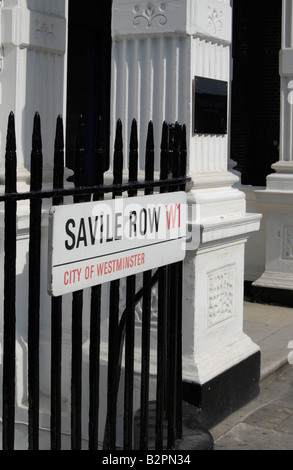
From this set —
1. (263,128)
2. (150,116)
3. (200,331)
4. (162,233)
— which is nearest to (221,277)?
(200,331)

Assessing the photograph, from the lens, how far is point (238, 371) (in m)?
5.26

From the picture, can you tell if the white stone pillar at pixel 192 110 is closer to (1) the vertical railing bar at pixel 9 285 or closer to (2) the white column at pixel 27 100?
(2) the white column at pixel 27 100

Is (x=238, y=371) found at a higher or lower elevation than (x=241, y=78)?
lower

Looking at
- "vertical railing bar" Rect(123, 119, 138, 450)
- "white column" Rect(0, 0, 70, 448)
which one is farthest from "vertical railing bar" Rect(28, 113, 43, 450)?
"white column" Rect(0, 0, 70, 448)

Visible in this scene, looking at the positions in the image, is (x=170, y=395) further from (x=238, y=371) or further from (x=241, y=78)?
(x=241, y=78)

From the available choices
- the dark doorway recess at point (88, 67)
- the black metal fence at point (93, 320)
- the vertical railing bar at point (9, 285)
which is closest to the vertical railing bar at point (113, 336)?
the black metal fence at point (93, 320)

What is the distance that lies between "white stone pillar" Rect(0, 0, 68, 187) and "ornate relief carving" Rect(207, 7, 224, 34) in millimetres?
1018

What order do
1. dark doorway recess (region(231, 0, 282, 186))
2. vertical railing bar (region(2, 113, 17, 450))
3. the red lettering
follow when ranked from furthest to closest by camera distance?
dark doorway recess (region(231, 0, 282, 186))
the red lettering
vertical railing bar (region(2, 113, 17, 450))

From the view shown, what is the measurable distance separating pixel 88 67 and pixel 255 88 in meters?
5.21

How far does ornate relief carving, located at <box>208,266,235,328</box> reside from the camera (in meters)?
5.11

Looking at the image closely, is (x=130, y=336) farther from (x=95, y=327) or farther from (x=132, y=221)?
(x=132, y=221)

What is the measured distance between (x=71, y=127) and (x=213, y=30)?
Answer: 291cm

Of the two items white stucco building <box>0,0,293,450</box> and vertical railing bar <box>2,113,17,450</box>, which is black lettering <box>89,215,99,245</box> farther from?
white stucco building <box>0,0,293,450</box>

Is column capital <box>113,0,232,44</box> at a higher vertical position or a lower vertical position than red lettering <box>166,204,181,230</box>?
higher
